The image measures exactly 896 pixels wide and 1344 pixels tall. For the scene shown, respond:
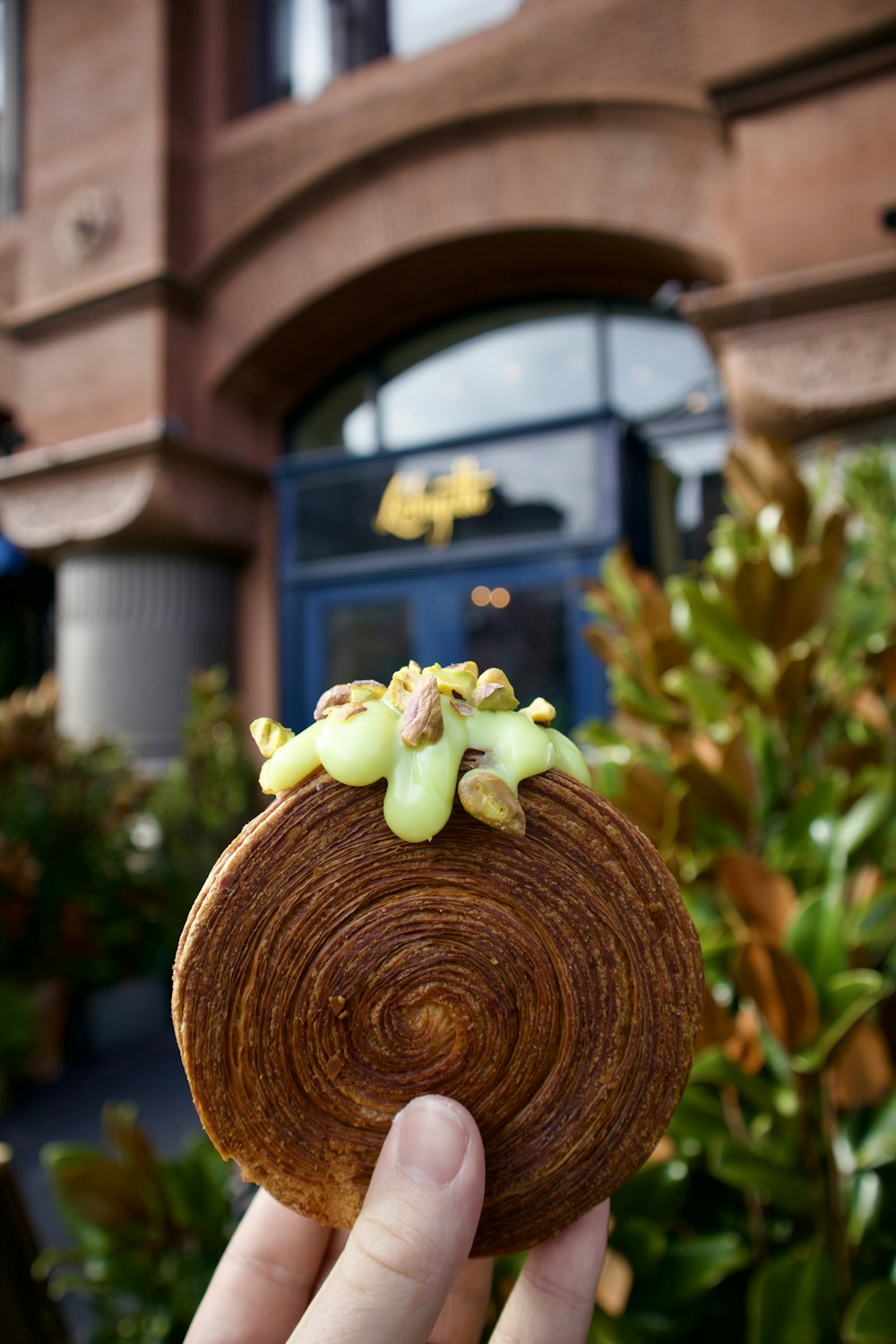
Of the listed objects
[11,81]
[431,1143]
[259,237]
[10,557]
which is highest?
[11,81]

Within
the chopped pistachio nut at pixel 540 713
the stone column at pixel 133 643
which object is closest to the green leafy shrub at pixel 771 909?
the chopped pistachio nut at pixel 540 713

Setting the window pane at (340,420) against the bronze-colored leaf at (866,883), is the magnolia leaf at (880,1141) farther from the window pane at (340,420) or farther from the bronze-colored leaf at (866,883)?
the window pane at (340,420)

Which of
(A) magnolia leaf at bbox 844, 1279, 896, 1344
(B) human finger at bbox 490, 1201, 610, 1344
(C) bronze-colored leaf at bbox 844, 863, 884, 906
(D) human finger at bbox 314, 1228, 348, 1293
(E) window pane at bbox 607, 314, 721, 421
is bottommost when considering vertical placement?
(A) magnolia leaf at bbox 844, 1279, 896, 1344

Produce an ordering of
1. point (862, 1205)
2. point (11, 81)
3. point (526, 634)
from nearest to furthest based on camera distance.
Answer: point (862, 1205), point (526, 634), point (11, 81)

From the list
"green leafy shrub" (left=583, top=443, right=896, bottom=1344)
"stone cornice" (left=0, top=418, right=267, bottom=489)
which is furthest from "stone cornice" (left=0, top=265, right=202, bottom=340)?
"green leafy shrub" (left=583, top=443, right=896, bottom=1344)

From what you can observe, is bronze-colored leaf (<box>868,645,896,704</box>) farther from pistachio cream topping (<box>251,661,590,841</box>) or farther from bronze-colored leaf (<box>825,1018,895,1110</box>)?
pistachio cream topping (<box>251,661,590,841</box>)

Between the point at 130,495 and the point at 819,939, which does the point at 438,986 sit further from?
the point at 130,495

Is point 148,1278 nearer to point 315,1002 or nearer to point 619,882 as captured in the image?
point 315,1002

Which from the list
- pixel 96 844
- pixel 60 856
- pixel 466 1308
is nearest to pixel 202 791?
pixel 96 844
